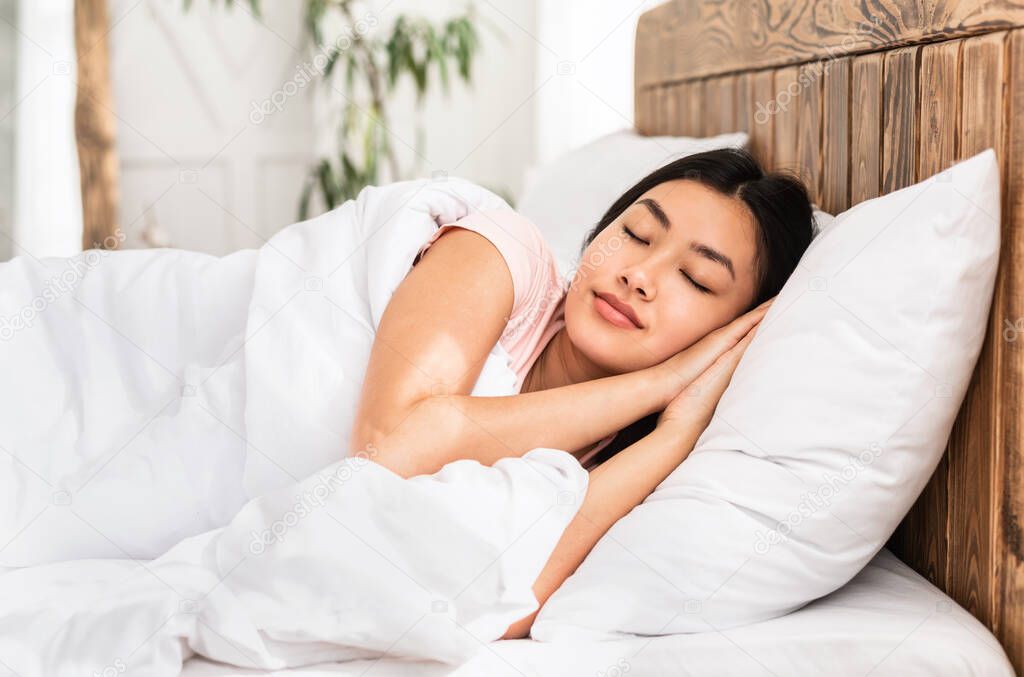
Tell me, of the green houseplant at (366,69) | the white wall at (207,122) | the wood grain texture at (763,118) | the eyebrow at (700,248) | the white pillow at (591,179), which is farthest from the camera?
the white wall at (207,122)

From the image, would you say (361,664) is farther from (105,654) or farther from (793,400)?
(793,400)

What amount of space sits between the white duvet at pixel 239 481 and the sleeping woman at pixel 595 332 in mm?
59

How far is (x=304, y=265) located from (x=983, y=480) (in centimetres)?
85

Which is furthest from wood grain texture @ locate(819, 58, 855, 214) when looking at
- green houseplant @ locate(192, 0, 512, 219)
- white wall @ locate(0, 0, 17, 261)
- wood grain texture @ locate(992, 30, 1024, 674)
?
white wall @ locate(0, 0, 17, 261)

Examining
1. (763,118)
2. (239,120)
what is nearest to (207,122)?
(239,120)

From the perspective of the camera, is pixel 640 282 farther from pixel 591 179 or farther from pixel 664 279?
pixel 591 179

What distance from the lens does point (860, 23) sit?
1.17 m

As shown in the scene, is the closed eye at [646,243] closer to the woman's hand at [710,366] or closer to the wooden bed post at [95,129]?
the woman's hand at [710,366]

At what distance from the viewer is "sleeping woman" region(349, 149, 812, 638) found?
1.01 metres

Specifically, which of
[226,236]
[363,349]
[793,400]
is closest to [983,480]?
[793,400]

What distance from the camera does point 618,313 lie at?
1151 mm
